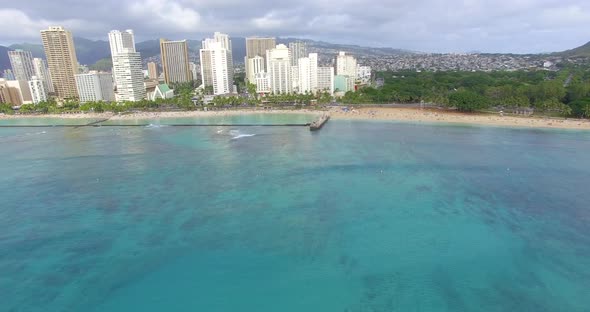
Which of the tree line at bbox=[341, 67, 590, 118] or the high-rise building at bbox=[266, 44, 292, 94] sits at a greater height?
the high-rise building at bbox=[266, 44, 292, 94]

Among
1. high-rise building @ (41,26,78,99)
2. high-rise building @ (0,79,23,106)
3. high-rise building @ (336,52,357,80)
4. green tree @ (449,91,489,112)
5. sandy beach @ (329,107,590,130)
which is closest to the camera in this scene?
sandy beach @ (329,107,590,130)

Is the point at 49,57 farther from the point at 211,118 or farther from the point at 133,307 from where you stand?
the point at 133,307

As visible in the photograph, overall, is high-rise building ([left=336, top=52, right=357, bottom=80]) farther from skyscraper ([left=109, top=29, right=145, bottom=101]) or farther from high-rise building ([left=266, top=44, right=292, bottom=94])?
skyscraper ([left=109, top=29, right=145, bottom=101])

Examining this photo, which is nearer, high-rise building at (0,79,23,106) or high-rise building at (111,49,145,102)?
high-rise building at (111,49,145,102)

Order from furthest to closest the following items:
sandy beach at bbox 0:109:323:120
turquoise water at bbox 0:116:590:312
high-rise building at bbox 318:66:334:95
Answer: high-rise building at bbox 318:66:334:95, sandy beach at bbox 0:109:323:120, turquoise water at bbox 0:116:590:312

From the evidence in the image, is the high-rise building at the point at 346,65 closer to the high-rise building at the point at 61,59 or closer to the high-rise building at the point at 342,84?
the high-rise building at the point at 342,84

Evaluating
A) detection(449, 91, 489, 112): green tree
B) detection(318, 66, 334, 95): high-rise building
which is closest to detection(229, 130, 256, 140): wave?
detection(449, 91, 489, 112): green tree
